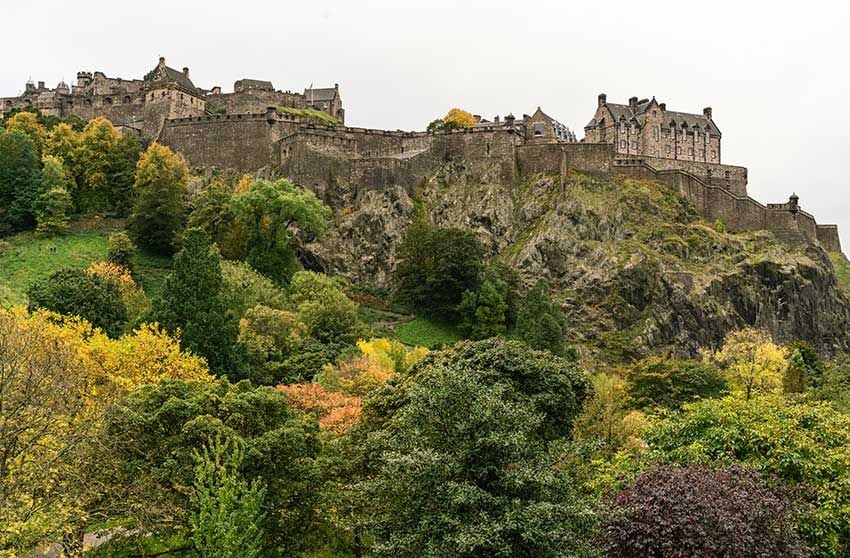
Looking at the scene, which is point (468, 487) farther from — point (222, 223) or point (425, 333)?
point (222, 223)

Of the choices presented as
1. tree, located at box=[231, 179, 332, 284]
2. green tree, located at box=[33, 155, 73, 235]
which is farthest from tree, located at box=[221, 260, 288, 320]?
green tree, located at box=[33, 155, 73, 235]

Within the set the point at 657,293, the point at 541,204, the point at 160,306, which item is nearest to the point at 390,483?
the point at 160,306

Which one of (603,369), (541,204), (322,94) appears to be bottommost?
(603,369)

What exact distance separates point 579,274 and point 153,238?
3426 cm

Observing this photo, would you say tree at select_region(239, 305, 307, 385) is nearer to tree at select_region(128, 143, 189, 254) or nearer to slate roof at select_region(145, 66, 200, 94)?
tree at select_region(128, 143, 189, 254)

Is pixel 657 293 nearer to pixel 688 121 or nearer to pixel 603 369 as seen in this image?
pixel 603 369

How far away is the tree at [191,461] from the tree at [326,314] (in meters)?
30.4

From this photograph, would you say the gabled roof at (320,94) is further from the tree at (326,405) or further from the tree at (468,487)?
the tree at (468,487)

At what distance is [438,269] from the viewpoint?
71688 mm

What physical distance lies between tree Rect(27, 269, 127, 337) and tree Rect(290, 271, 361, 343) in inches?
451

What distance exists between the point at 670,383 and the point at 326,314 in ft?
71.1

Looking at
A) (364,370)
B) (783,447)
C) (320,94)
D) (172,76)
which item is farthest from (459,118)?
(783,447)

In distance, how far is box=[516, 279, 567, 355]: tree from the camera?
6034cm

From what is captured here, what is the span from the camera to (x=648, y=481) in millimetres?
22594
